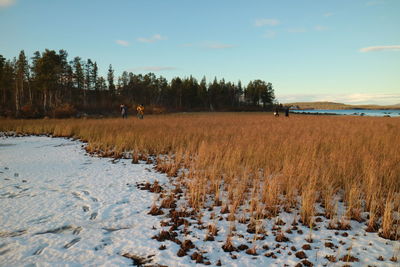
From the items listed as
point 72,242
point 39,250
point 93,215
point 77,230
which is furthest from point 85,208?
point 39,250

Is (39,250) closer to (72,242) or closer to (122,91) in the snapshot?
(72,242)

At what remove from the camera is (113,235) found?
4.12 metres

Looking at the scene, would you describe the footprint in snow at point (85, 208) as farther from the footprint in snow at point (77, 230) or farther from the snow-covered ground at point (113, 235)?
the footprint in snow at point (77, 230)

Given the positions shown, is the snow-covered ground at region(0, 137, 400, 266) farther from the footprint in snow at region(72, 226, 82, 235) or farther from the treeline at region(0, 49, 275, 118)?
the treeline at region(0, 49, 275, 118)

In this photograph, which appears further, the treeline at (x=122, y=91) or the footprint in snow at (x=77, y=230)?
the treeline at (x=122, y=91)

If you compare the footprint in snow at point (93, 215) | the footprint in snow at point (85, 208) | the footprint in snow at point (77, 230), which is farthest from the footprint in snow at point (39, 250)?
the footprint in snow at point (85, 208)

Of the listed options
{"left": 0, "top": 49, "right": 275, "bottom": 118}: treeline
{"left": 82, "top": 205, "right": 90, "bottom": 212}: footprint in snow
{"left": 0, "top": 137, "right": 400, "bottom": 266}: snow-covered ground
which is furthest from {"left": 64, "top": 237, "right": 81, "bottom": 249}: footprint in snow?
{"left": 0, "top": 49, "right": 275, "bottom": 118}: treeline

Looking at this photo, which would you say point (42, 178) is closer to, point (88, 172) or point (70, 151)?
point (88, 172)

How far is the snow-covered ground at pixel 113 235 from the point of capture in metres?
3.38

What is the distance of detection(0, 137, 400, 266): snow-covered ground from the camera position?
133 inches

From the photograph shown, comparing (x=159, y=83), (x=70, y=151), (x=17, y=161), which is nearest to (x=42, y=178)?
(x=17, y=161)

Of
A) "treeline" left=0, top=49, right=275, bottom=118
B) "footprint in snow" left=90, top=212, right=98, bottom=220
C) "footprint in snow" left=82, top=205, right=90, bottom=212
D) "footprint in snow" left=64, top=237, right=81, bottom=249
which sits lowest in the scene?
"footprint in snow" left=90, top=212, right=98, bottom=220

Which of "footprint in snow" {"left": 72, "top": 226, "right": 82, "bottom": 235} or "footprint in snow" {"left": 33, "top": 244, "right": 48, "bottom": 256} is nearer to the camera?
"footprint in snow" {"left": 33, "top": 244, "right": 48, "bottom": 256}

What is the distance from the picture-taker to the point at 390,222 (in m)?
3.89
